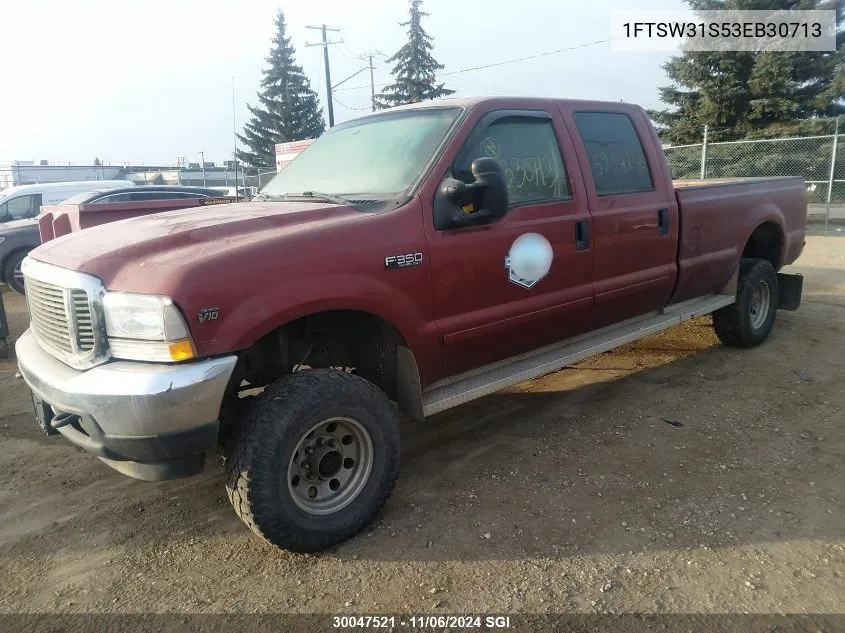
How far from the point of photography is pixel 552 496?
339cm

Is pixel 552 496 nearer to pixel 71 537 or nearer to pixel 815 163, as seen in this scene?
pixel 71 537

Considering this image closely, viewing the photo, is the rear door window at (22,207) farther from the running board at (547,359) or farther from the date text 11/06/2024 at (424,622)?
the date text 11/06/2024 at (424,622)

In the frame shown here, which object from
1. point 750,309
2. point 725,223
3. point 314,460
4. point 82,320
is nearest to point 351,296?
point 314,460

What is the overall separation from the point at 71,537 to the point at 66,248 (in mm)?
1420

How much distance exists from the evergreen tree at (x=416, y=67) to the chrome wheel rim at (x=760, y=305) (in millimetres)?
30932

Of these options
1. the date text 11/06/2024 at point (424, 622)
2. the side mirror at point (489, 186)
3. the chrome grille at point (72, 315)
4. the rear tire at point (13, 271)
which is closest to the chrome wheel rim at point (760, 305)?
the side mirror at point (489, 186)

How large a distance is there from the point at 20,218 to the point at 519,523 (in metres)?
13.8

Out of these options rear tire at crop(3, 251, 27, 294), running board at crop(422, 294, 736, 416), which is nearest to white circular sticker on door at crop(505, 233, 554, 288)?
running board at crop(422, 294, 736, 416)

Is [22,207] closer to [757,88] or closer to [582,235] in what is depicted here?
[582,235]

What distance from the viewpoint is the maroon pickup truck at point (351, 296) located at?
8.40 feet

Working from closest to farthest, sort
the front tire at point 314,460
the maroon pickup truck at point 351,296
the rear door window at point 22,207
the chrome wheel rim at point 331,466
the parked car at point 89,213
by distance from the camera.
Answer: the maroon pickup truck at point 351,296 → the front tire at point 314,460 → the chrome wheel rim at point 331,466 → the parked car at point 89,213 → the rear door window at point 22,207

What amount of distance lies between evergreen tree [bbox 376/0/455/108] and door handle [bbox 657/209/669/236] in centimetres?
3186

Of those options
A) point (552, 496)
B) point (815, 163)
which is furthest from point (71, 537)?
point (815, 163)

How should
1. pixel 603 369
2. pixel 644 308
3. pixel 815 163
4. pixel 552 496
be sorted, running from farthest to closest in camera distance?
1. pixel 815 163
2. pixel 603 369
3. pixel 644 308
4. pixel 552 496
